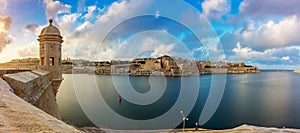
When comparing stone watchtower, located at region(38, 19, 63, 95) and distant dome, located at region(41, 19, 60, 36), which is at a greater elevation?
distant dome, located at region(41, 19, 60, 36)

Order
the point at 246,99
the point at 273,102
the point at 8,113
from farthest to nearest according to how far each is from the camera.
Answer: the point at 246,99
the point at 273,102
the point at 8,113

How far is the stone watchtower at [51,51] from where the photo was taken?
27.8 feet

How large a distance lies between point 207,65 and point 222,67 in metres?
12.0

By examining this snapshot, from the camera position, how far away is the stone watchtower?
27.8ft

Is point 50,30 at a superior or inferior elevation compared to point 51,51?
superior

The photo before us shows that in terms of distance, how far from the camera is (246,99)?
1569 inches

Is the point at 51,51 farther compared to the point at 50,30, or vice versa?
the point at 51,51

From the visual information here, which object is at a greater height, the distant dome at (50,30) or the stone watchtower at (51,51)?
the distant dome at (50,30)

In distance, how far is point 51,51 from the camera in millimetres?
8578

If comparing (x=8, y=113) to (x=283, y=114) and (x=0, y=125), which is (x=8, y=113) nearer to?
(x=0, y=125)

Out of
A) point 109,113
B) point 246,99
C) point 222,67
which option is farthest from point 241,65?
point 109,113

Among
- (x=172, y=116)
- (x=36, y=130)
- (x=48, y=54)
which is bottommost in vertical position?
(x=172, y=116)

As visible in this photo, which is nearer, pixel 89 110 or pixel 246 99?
pixel 89 110

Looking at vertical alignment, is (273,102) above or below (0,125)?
below
